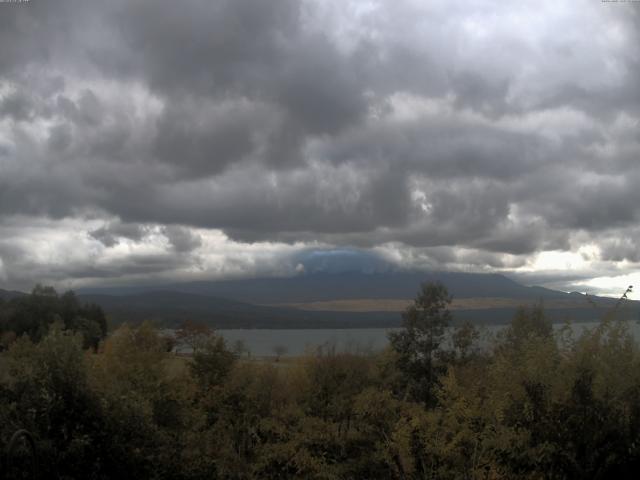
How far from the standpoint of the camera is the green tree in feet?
150

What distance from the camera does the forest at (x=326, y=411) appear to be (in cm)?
1655

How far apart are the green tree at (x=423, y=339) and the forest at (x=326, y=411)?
195 millimetres

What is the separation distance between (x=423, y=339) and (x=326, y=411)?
14853mm

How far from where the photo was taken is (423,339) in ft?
157

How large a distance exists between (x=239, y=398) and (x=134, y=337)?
917cm

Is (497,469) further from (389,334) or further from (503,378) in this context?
(389,334)

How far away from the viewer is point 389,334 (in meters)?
48.1

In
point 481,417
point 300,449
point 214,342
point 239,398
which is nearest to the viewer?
point 481,417

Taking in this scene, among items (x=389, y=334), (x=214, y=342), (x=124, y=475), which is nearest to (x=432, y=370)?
(x=389, y=334)

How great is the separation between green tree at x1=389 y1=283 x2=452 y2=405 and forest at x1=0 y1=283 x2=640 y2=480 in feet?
0.64

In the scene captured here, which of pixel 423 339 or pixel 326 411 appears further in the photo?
pixel 423 339

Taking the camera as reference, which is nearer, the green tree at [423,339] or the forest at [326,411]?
the forest at [326,411]

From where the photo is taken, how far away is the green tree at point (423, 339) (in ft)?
150

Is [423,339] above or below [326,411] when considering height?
above
